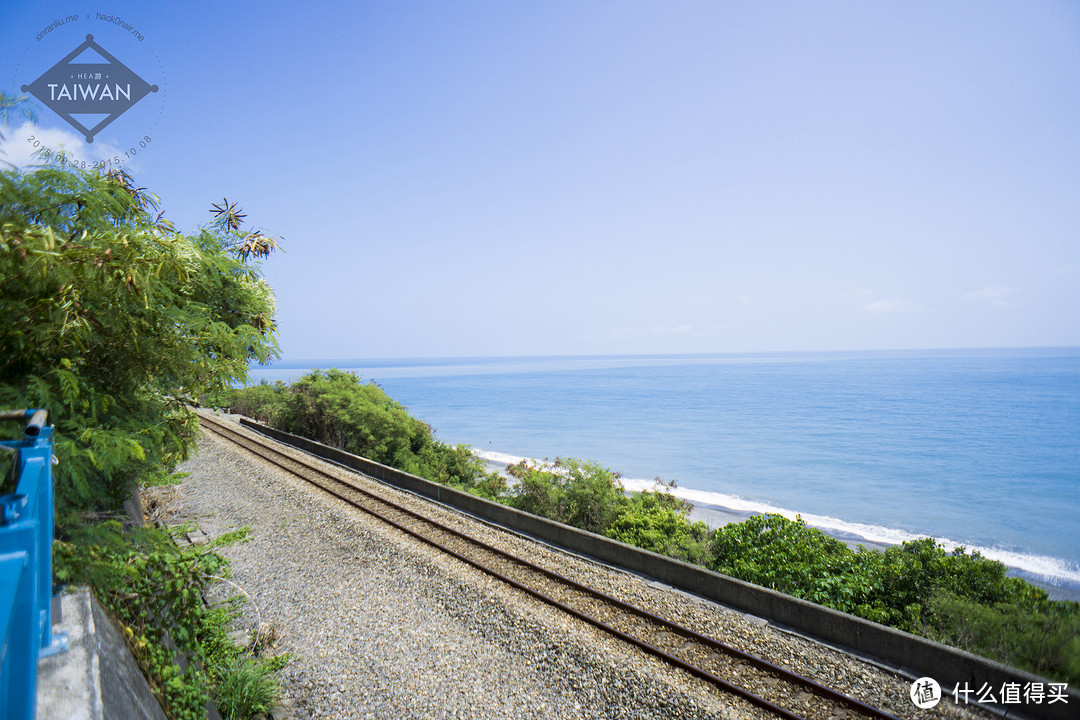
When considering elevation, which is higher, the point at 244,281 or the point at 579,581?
the point at 244,281

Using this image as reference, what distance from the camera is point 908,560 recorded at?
860 centimetres

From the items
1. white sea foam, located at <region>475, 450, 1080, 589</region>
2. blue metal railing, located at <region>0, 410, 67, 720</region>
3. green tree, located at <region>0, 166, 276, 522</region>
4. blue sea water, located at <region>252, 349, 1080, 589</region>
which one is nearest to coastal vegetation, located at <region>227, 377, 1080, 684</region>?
green tree, located at <region>0, 166, 276, 522</region>

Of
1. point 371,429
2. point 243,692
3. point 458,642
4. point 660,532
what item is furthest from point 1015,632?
point 371,429

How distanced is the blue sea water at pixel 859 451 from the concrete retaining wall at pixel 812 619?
19019mm

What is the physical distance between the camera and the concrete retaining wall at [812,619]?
552cm

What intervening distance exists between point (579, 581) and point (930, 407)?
76.2m

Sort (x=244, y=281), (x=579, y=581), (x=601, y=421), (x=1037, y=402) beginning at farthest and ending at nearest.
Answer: (x=1037, y=402) → (x=601, y=421) → (x=579, y=581) → (x=244, y=281)

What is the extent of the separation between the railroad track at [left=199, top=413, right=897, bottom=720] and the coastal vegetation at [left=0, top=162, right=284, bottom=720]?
411cm

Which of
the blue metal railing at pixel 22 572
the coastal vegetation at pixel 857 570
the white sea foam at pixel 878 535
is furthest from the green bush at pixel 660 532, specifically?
the blue metal railing at pixel 22 572

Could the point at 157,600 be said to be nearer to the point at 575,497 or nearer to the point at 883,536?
the point at 575,497

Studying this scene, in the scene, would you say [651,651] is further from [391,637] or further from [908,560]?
[908,560]

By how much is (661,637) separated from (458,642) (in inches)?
107

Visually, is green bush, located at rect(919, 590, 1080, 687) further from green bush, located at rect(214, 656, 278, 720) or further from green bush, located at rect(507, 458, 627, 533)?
green bush, located at rect(214, 656, 278, 720)

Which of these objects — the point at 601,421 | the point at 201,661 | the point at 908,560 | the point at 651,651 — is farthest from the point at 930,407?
the point at 201,661
